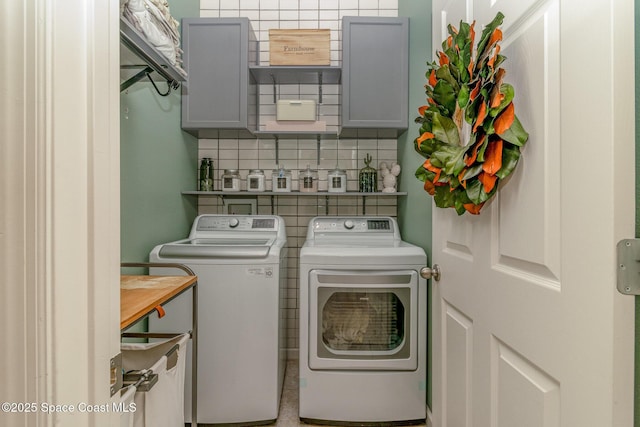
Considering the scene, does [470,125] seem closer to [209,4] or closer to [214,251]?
[214,251]

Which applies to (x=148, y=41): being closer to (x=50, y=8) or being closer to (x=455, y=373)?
(x=50, y=8)

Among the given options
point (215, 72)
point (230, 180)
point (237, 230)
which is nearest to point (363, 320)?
point (237, 230)

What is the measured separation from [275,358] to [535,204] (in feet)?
4.92

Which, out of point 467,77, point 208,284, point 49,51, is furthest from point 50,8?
point 208,284

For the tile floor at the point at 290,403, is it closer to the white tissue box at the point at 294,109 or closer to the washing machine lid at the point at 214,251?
the washing machine lid at the point at 214,251

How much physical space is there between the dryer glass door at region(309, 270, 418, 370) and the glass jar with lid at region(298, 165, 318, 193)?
0.77 meters

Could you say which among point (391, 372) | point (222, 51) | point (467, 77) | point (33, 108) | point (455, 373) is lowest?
point (391, 372)

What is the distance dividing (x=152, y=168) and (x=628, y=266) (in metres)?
1.97

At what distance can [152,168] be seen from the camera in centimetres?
192

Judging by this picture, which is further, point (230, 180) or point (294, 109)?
point (230, 180)

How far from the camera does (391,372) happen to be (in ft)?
6.12

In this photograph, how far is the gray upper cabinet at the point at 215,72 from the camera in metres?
2.23

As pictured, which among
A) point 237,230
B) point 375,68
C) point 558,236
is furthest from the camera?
point 237,230

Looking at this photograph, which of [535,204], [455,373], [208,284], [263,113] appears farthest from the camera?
[263,113]
